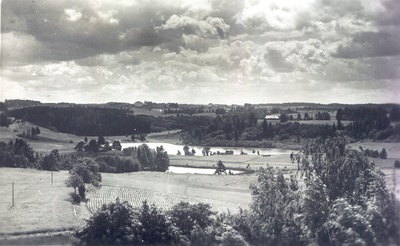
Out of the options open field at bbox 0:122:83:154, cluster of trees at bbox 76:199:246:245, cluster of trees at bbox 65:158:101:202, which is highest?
open field at bbox 0:122:83:154

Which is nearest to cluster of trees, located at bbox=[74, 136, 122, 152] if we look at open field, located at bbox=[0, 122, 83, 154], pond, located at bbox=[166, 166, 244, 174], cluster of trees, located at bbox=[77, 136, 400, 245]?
open field, located at bbox=[0, 122, 83, 154]

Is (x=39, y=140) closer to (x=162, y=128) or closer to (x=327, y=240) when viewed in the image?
(x=162, y=128)

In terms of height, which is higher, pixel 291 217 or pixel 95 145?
pixel 95 145

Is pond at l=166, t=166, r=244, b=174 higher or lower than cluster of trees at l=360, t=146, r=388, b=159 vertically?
lower

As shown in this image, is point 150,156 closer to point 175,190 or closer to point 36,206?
point 175,190

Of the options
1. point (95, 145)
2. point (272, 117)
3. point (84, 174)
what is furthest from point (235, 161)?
point (84, 174)

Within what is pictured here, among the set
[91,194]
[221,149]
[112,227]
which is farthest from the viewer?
[221,149]

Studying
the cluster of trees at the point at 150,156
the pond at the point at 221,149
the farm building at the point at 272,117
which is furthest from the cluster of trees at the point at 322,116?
the cluster of trees at the point at 150,156

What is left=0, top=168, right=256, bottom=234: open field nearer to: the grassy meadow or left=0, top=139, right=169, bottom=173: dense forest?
the grassy meadow
